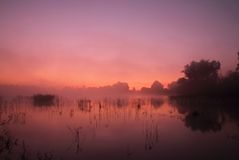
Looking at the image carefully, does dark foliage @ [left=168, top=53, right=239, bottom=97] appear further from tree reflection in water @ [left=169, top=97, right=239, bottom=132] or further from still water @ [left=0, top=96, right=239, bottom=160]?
still water @ [left=0, top=96, right=239, bottom=160]

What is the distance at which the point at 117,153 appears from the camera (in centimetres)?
966

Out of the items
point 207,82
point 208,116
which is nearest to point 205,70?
point 207,82

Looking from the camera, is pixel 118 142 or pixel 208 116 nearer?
pixel 118 142

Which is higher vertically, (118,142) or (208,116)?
(208,116)

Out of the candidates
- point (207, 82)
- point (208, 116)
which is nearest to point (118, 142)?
point (208, 116)

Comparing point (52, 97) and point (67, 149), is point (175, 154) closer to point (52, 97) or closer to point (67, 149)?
point (67, 149)

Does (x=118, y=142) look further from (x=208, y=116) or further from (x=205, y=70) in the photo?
(x=205, y=70)

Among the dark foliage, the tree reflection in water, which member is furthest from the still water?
the dark foliage

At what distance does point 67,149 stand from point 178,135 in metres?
6.74

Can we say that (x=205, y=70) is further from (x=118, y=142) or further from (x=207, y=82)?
(x=118, y=142)

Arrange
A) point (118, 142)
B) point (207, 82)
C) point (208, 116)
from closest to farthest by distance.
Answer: point (118, 142)
point (208, 116)
point (207, 82)

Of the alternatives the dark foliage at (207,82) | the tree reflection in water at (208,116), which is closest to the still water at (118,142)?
the tree reflection in water at (208,116)

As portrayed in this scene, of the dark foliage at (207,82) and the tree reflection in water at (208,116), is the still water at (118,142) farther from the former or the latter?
the dark foliage at (207,82)

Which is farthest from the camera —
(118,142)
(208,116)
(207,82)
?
(207,82)
